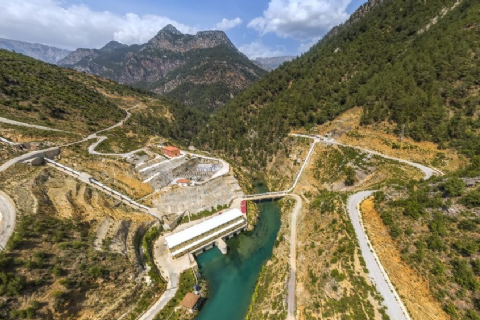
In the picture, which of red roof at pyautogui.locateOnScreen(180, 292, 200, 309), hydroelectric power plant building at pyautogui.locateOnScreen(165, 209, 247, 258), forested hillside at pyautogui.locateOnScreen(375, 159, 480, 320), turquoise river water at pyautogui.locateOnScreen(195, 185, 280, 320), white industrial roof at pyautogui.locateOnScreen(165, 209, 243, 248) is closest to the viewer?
forested hillside at pyautogui.locateOnScreen(375, 159, 480, 320)

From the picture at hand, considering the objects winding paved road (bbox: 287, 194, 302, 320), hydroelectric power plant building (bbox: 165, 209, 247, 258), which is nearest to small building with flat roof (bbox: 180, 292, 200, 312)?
hydroelectric power plant building (bbox: 165, 209, 247, 258)

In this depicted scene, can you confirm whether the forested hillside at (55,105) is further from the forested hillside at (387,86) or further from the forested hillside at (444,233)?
the forested hillside at (444,233)

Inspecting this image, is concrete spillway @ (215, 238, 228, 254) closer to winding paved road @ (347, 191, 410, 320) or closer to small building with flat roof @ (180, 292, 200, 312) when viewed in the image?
small building with flat roof @ (180, 292, 200, 312)

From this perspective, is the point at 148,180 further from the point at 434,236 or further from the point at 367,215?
the point at 434,236

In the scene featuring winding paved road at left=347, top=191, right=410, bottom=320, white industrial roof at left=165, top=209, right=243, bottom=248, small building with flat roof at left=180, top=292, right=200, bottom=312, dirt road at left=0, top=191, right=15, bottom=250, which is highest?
dirt road at left=0, top=191, right=15, bottom=250

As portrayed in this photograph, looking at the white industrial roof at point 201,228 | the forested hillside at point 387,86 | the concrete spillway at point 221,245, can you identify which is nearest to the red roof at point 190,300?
the white industrial roof at point 201,228

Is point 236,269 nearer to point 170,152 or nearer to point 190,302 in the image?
point 190,302
